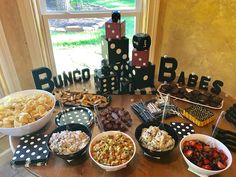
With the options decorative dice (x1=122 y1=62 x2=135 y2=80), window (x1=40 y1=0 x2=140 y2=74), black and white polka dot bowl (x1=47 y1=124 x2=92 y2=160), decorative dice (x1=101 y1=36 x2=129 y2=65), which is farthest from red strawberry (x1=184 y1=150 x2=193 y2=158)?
window (x1=40 y1=0 x2=140 y2=74)

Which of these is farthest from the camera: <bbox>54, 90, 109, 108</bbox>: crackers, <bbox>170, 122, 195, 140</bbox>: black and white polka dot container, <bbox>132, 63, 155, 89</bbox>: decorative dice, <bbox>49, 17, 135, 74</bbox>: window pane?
<bbox>49, 17, 135, 74</bbox>: window pane

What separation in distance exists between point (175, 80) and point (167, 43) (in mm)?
467

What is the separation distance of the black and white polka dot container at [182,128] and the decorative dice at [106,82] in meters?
0.54

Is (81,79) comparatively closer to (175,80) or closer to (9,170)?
(175,80)

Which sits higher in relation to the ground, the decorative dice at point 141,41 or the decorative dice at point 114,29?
the decorative dice at point 114,29

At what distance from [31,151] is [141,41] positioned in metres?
0.98

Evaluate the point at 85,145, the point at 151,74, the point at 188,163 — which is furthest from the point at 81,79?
the point at 188,163

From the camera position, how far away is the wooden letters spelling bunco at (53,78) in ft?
4.77

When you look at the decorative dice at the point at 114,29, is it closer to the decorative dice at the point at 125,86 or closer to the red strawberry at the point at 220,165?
the decorative dice at the point at 125,86

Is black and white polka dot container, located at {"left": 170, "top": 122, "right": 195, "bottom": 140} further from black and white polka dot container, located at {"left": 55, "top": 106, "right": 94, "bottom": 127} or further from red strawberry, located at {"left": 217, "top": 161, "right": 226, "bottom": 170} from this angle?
black and white polka dot container, located at {"left": 55, "top": 106, "right": 94, "bottom": 127}

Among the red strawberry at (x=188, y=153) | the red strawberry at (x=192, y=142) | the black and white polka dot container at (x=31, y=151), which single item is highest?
the red strawberry at (x=192, y=142)

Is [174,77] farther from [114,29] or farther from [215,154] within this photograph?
[215,154]

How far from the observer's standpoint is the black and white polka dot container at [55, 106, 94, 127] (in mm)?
1260

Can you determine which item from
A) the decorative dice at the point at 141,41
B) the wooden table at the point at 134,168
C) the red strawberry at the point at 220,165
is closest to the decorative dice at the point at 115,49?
the decorative dice at the point at 141,41
